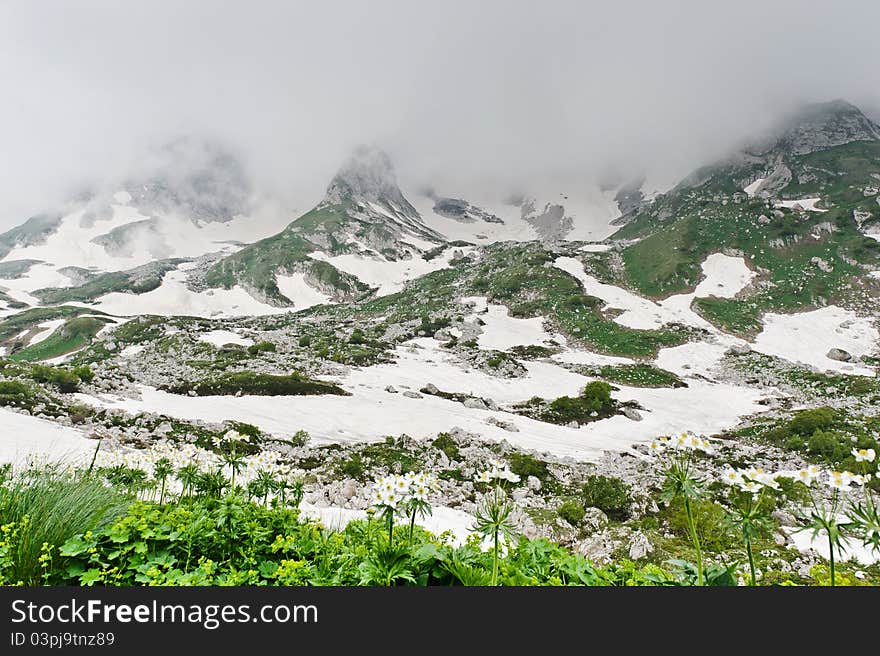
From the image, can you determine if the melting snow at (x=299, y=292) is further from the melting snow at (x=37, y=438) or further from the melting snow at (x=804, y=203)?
the melting snow at (x=804, y=203)

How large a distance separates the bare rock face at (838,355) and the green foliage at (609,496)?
2655 inches

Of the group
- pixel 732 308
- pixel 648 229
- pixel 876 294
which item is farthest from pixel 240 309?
pixel 876 294

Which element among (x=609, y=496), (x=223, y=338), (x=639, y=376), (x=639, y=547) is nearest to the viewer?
(x=639, y=547)

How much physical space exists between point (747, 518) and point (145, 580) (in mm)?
5350

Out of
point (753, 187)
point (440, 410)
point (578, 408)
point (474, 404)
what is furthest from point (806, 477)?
point (753, 187)

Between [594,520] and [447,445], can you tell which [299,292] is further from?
[594,520]

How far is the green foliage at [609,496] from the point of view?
1595 centimetres

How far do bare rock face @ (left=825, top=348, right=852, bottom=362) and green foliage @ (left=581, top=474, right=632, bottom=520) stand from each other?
67.4 meters

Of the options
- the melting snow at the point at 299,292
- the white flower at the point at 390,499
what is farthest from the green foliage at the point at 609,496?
the melting snow at the point at 299,292

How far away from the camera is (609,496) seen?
1655cm

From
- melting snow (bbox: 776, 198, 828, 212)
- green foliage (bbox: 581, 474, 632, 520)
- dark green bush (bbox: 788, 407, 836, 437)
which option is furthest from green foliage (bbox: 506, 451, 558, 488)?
melting snow (bbox: 776, 198, 828, 212)

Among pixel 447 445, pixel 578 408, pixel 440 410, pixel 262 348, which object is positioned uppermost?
pixel 262 348

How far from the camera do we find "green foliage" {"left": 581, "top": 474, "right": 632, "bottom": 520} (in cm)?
1595

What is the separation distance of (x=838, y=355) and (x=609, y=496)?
2763 inches
